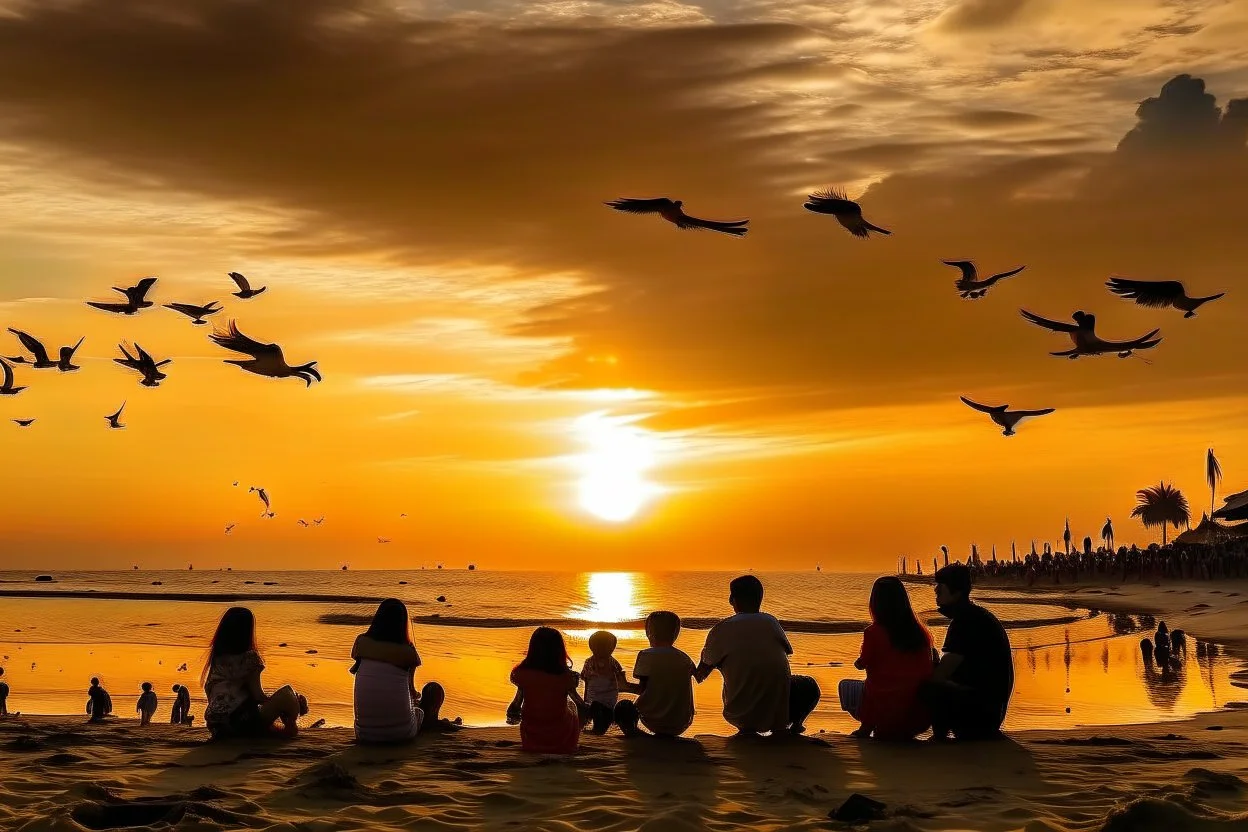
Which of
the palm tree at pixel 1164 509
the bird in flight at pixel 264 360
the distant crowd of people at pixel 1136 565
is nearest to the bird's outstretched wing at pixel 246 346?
the bird in flight at pixel 264 360

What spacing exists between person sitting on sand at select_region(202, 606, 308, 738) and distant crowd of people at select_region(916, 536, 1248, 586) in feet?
182

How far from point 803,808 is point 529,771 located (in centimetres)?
236

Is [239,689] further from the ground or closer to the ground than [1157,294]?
closer to the ground

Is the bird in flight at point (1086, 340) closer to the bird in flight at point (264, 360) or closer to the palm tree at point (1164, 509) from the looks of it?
the bird in flight at point (264, 360)

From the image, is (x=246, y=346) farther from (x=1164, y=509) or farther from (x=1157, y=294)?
(x=1164, y=509)

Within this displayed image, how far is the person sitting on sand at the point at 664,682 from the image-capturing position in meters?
10.1

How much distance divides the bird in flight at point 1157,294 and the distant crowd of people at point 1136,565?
47942 mm

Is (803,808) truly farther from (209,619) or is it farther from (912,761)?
(209,619)

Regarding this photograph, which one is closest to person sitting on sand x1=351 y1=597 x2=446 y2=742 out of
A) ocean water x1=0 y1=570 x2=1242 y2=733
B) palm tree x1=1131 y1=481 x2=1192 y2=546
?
Answer: ocean water x1=0 y1=570 x2=1242 y2=733

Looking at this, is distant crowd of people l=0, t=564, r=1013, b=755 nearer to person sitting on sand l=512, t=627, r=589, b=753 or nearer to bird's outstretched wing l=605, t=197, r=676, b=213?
person sitting on sand l=512, t=627, r=589, b=753

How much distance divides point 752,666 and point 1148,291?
29.0ft

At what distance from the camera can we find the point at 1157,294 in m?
15.0

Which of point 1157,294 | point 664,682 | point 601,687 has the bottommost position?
point 601,687

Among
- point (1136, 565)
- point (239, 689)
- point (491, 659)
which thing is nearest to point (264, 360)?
point (239, 689)
